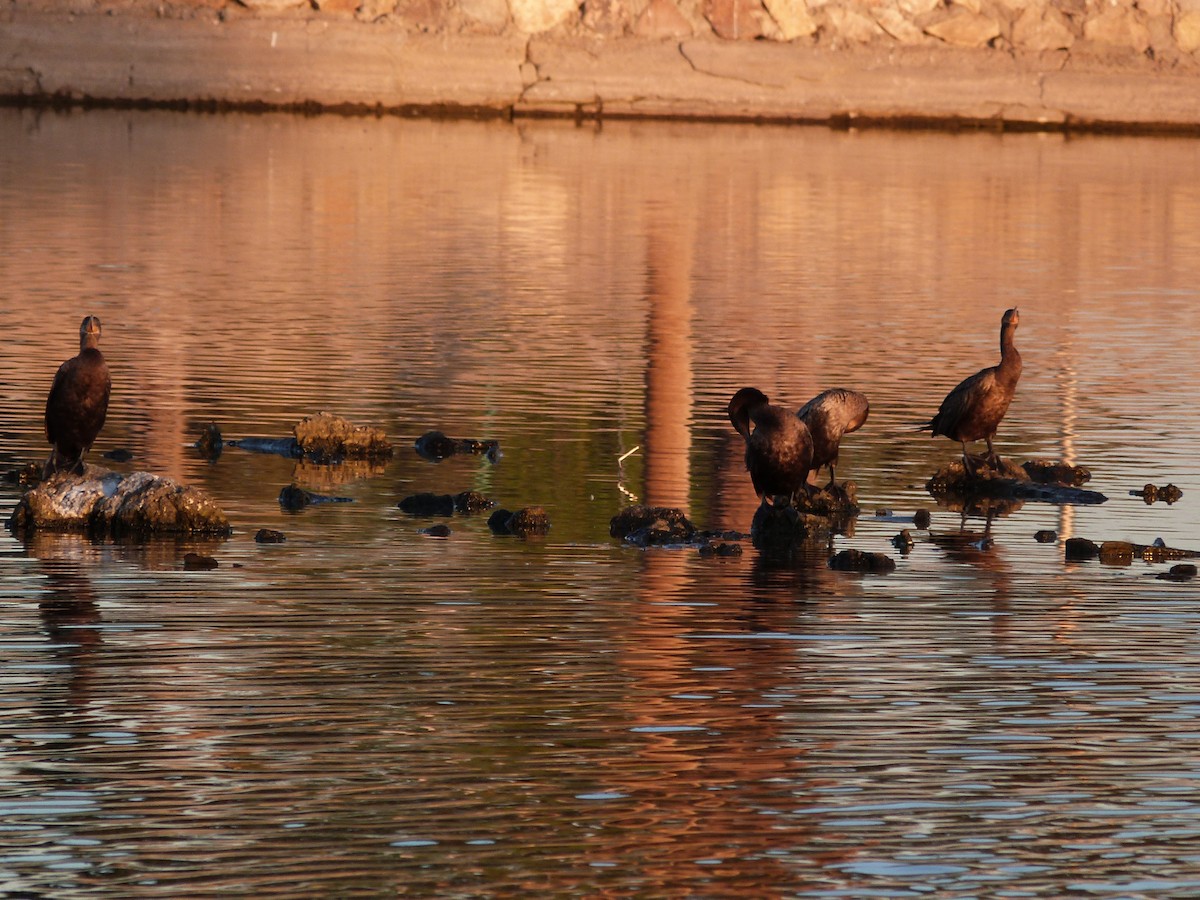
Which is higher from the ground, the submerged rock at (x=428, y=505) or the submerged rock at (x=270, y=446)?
the submerged rock at (x=270, y=446)

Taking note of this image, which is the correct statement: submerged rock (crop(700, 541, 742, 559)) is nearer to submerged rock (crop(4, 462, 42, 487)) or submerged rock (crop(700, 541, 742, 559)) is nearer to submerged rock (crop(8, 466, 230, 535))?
submerged rock (crop(8, 466, 230, 535))

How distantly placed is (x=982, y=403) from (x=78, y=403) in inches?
168

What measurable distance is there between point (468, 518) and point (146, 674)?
3.32 meters

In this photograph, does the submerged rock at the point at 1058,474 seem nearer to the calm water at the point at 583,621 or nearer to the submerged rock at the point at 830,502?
the calm water at the point at 583,621

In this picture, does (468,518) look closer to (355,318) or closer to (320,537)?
(320,537)

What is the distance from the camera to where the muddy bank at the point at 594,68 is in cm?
4650

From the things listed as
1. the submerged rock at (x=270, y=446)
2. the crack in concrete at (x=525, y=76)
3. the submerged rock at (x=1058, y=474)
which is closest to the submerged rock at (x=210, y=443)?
the submerged rock at (x=270, y=446)

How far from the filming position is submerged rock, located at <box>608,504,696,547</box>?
9.76m

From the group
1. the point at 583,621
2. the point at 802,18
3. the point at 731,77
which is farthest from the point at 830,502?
the point at 802,18

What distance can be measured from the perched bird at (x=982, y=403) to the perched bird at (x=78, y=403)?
4065 mm

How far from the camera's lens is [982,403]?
37.4ft

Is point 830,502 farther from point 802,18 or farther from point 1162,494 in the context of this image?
point 802,18

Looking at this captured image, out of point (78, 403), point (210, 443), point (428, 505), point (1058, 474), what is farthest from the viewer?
point (210, 443)

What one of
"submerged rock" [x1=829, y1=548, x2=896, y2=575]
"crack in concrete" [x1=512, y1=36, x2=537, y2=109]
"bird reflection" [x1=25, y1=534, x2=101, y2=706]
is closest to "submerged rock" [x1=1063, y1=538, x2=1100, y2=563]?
"submerged rock" [x1=829, y1=548, x2=896, y2=575]
